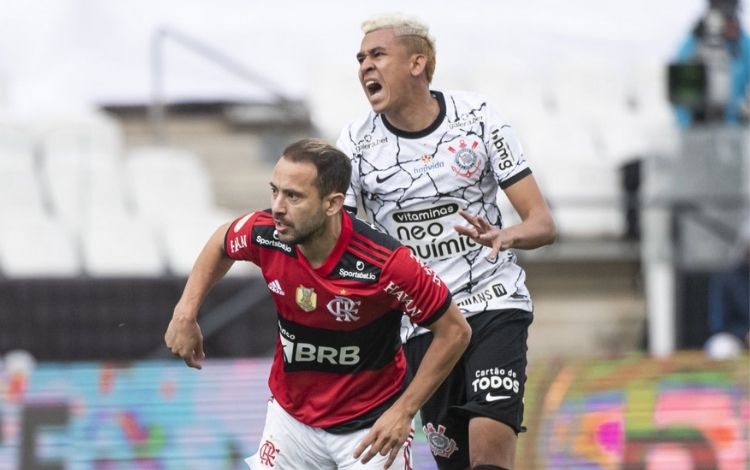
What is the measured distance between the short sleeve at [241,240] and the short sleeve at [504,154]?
1014 mm

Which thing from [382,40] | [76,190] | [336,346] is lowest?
[76,190]

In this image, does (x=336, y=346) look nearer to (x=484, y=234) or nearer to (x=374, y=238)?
(x=374, y=238)

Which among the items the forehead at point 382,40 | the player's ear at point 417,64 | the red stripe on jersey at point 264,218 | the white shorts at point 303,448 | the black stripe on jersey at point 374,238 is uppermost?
the forehead at point 382,40

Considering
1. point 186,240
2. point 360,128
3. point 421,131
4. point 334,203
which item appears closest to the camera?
point 334,203

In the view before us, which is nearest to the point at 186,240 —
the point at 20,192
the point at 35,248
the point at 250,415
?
the point at 35,248

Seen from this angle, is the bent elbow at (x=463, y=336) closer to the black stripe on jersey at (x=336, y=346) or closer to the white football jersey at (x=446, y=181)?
the black stripe on jersey at (x=336, y=346)

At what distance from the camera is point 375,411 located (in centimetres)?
572

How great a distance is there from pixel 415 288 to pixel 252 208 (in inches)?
313

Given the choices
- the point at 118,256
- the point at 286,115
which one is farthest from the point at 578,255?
the point at 118,256

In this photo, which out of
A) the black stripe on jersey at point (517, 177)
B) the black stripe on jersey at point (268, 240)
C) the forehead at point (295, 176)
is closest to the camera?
the forehead at point (295, 176)

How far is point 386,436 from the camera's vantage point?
17.6ft

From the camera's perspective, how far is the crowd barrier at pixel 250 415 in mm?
9297

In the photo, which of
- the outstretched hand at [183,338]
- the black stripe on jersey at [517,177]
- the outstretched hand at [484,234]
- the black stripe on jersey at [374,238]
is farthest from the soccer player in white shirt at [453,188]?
the outstretched hand at [183,338]

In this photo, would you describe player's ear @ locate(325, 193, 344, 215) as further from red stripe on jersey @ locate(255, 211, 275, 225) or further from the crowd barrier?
the crowd barrier
